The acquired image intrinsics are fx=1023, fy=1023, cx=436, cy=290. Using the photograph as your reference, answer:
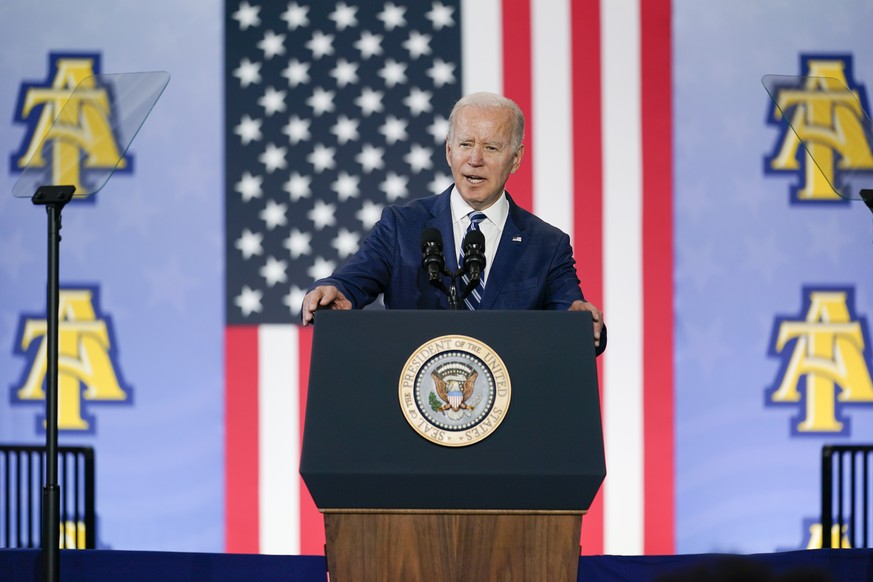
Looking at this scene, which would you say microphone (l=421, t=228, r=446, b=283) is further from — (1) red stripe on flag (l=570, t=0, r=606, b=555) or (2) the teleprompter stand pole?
(1) red stripe on flag (l=570, t=0, r=606, b=555)

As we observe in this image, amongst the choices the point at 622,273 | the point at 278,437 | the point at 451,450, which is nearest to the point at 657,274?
the point at 622,273

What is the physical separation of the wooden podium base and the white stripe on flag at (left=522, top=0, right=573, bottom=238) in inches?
109

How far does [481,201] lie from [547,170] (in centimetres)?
200

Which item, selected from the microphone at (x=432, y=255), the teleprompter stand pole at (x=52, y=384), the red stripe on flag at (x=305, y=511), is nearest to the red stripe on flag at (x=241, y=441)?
the red stripe on flag at (x=305, y=511)

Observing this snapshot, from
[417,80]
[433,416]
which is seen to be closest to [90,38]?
[417,80]

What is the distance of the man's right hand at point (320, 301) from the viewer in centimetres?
199

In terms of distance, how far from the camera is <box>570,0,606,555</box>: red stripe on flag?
4438 mm

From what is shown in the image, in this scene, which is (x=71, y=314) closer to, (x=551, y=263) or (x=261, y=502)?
(x=261, y=502)

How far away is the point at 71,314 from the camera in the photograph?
14.6 ft

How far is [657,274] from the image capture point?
14.6ft

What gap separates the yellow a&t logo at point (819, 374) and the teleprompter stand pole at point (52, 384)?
312 centimetres

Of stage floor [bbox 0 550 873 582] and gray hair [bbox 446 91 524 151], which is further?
stage floor [bbox 0 550 873 582]

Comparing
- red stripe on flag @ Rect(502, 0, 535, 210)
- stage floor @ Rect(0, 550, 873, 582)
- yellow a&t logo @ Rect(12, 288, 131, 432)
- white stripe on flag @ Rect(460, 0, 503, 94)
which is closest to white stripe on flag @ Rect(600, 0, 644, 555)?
red stripe on flag @ Rect(502, 0, 535, 210)

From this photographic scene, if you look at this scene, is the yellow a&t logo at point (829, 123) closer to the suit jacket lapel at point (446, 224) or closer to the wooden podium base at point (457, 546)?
the suit jacket lapel at point (446, 224)
